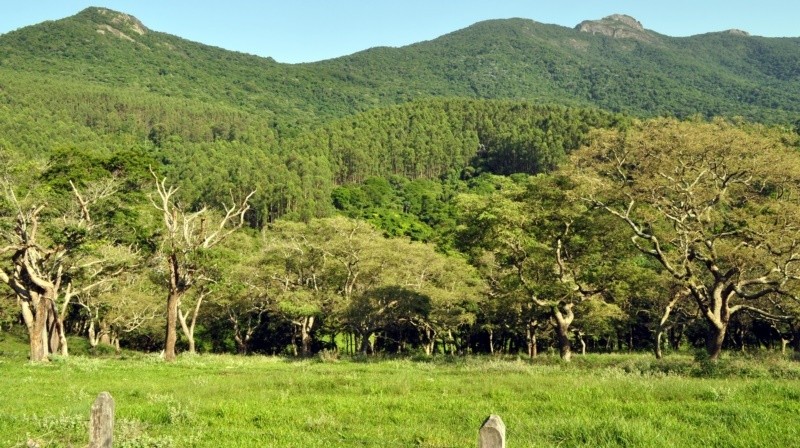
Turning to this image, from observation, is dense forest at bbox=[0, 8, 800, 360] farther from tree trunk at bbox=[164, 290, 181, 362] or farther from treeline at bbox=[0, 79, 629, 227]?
treeline at bbox=[0, 79, 629, 227]

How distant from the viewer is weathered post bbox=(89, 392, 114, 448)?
267 inches

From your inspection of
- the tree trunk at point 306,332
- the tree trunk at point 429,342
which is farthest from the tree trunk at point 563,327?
the tree trunk at point 306,332

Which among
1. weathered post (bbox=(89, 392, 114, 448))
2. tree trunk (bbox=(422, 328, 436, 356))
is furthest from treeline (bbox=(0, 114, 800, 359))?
weathered post (bbox=(89, 392, 114, 448))

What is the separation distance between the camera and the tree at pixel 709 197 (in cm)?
2558

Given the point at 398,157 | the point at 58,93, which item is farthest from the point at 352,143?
the point at 58,93

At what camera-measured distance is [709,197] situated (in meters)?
28.7

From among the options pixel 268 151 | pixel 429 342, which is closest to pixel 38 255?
pixel 429 342

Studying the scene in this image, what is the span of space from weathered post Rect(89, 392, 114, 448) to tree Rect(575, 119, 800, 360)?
23.8m

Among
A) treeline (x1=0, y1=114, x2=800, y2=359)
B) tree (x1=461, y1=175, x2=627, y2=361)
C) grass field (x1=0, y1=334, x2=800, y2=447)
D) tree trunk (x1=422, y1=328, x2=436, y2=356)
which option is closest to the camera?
grass field (x1=0, y1=334, x2=800, y2=447)

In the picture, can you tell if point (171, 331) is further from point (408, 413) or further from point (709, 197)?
point (709, 197)

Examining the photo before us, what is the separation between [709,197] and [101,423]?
29.4m

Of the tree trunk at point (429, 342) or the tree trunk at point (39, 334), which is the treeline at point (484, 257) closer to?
the tree trunk at point (39, 334)

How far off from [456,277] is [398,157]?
149 metres

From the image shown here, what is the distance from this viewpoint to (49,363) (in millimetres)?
25984
